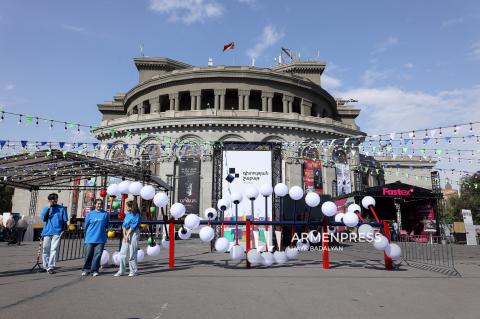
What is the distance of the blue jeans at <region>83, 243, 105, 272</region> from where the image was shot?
799cm

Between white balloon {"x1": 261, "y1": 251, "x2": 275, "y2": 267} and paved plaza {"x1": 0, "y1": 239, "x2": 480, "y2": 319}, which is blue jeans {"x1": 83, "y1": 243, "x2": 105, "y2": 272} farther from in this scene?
white balloon {"x1": 261, "y1": 251, "x2": 275, "y2": 267}

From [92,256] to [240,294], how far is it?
422 centimetres

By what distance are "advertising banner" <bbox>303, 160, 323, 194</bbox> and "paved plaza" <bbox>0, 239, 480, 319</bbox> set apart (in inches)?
1088

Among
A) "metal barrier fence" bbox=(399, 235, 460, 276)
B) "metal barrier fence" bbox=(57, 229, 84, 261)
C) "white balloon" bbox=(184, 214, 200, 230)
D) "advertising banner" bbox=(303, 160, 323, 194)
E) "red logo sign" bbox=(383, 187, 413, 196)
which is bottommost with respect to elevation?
"metal barrier fence" bbox=(399, 235, 460, 276)

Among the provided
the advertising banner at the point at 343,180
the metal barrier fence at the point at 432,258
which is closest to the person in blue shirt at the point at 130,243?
the metal barrier fence at the point at 432,258

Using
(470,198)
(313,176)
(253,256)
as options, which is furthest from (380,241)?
(470,198)

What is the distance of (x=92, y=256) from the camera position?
26.6 ft

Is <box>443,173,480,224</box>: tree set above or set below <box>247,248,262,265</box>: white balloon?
above

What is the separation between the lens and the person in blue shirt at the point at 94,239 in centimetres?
799

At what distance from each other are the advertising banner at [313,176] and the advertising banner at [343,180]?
228 centimetres

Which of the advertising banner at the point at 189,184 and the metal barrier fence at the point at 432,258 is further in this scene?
the advertising banner at the point at 189,184

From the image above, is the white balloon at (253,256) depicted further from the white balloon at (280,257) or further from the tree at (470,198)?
the tree at (470,198)

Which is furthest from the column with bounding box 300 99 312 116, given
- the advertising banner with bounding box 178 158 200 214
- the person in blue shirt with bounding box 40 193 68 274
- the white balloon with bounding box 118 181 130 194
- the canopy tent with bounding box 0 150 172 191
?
the person in blue shirt with bounding box 40 193 68 274

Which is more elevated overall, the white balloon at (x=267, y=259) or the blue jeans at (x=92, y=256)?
the blue jeans at (x=92, y=256)
